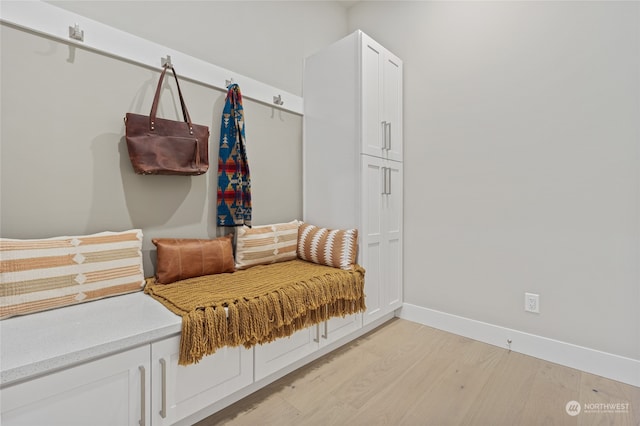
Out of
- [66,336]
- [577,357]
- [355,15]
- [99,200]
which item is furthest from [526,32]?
[66,336]

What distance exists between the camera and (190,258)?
1704 mm

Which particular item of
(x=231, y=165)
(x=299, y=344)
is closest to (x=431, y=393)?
(x=299, y=344)

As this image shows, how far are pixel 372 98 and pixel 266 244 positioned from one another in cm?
131

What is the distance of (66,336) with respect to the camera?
1.05 m

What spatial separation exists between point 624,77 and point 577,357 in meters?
1.64

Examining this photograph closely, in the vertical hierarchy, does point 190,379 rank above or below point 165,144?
below

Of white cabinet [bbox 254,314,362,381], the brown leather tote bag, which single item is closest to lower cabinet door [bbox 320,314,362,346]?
white cabinet [bbox 254,314,362,381]

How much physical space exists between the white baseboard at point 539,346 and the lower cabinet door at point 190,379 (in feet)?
5.13

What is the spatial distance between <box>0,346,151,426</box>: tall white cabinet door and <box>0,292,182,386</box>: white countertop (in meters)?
0.04

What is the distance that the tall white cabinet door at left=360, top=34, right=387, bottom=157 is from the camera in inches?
85.1

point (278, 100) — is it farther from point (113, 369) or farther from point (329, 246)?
point (113, 369)

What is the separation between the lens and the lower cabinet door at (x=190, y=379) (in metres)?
1.18

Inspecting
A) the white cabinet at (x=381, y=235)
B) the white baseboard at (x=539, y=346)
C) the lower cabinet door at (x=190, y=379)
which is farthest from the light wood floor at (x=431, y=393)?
the white cabinet at (x=381, y=235)

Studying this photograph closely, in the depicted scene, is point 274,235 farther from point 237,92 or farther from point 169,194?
point 237,92
